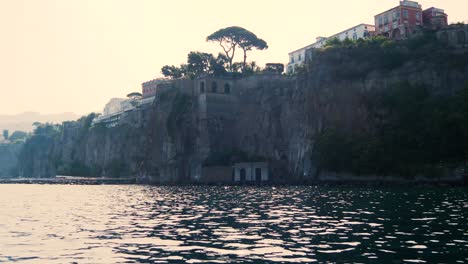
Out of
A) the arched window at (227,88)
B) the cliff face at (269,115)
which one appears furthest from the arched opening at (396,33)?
the arched window at (227,88)

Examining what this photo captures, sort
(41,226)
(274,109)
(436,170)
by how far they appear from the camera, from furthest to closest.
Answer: (274,109), (436,170), (41,226)

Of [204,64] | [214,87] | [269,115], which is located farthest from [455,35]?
[204,64]

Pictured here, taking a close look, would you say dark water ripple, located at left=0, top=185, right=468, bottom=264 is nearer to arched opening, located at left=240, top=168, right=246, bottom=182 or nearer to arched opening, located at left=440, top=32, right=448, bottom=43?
arched opening, located at left=440, top=32, right=448, bottom=43

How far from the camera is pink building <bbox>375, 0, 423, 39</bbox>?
353 ft

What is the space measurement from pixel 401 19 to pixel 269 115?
3724 centimetres

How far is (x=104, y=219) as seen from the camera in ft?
115

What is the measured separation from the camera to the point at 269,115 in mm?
117938

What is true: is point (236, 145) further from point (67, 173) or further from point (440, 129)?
point (67, 173)

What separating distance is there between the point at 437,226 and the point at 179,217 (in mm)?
17693

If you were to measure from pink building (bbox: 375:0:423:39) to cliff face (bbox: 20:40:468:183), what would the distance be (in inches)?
631

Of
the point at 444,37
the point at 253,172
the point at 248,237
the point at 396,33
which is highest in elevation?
the point at 396,33

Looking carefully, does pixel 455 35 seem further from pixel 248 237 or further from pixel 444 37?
pixel 248 237

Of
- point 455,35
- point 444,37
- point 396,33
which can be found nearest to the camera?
point 455,35

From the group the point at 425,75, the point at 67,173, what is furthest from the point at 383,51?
the point at 67,173
